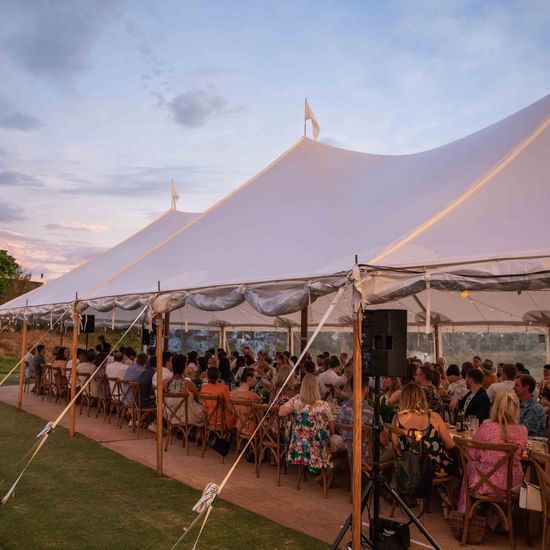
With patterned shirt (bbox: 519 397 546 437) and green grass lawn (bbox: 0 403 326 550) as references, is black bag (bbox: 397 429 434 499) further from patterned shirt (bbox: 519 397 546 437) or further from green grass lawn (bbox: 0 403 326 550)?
patterned shirt (bbox: 519 397 546 437)

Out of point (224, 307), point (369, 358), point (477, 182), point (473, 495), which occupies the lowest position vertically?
point (473, 495)

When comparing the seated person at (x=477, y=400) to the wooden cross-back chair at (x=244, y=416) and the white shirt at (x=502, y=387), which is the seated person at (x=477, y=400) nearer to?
the white shirt at (x=502, y=387)

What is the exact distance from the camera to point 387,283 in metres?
4.80

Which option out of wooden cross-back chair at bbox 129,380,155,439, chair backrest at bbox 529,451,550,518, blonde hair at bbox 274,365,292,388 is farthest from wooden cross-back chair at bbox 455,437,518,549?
wooden cross-back chair at bbox 129,380,155,439

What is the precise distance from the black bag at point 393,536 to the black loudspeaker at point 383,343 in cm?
115

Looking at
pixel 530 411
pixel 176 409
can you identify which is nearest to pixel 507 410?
pixel 530 411

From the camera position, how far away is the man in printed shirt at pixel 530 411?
632 centimetres

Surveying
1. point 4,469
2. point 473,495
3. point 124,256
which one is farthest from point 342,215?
point 124,256

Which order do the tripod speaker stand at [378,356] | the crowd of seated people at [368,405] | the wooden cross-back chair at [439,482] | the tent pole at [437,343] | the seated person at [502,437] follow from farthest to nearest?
1. the tent pole at [437,343]
2. the wooden cross-back chair at [439,482]
3. the crowd of seated people at [368,405]
4. the seated person at [502,437]
5. the tripod speaker stand at [378,356]

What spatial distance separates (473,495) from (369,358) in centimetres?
145

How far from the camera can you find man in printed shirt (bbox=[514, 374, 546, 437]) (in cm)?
632

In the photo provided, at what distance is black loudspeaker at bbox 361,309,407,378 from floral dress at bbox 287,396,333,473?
1825 mm

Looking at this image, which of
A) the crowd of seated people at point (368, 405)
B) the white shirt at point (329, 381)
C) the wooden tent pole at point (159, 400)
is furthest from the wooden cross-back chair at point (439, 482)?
the white shirt at point (329, 381)

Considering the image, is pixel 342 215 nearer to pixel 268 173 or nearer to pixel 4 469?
pixel 268 173
